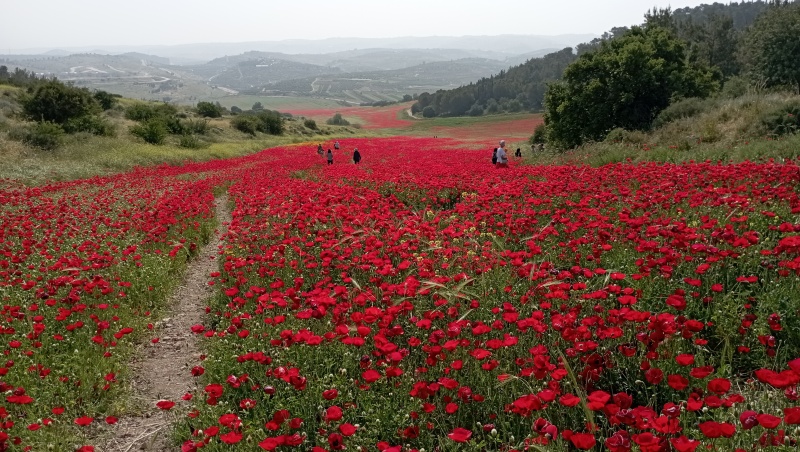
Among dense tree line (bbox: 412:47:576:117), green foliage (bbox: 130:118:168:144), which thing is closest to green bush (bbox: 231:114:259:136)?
green foliage (bbox: 130:118:168:144)

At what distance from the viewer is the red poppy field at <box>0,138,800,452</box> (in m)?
3.16

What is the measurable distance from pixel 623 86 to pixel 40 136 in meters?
32.3

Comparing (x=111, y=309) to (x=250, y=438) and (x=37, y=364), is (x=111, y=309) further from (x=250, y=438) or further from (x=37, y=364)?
(x=250, y=438)

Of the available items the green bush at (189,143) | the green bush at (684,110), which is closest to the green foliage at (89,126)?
the green bush at (189,143)

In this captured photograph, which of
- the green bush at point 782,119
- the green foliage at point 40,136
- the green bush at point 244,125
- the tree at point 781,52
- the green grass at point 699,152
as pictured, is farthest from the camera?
the green bush at point 244,125

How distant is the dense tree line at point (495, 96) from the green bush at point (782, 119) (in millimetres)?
112697

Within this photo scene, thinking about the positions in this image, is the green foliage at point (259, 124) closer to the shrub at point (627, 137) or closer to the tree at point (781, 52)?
the shrub at point (627, 137)

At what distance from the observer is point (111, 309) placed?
21.6 feet

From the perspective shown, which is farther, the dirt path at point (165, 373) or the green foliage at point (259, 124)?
the green foliage at point (259, 124)

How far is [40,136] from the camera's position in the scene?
94.0 ft

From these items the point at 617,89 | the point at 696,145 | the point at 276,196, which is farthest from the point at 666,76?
the point at 276,196

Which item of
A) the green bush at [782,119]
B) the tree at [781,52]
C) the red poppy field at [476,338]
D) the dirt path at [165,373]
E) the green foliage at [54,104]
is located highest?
the tree at [781,52]

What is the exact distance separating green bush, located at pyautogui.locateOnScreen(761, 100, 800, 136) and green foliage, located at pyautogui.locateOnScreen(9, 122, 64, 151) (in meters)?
33.7

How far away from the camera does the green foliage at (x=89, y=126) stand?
33562 millimetres
